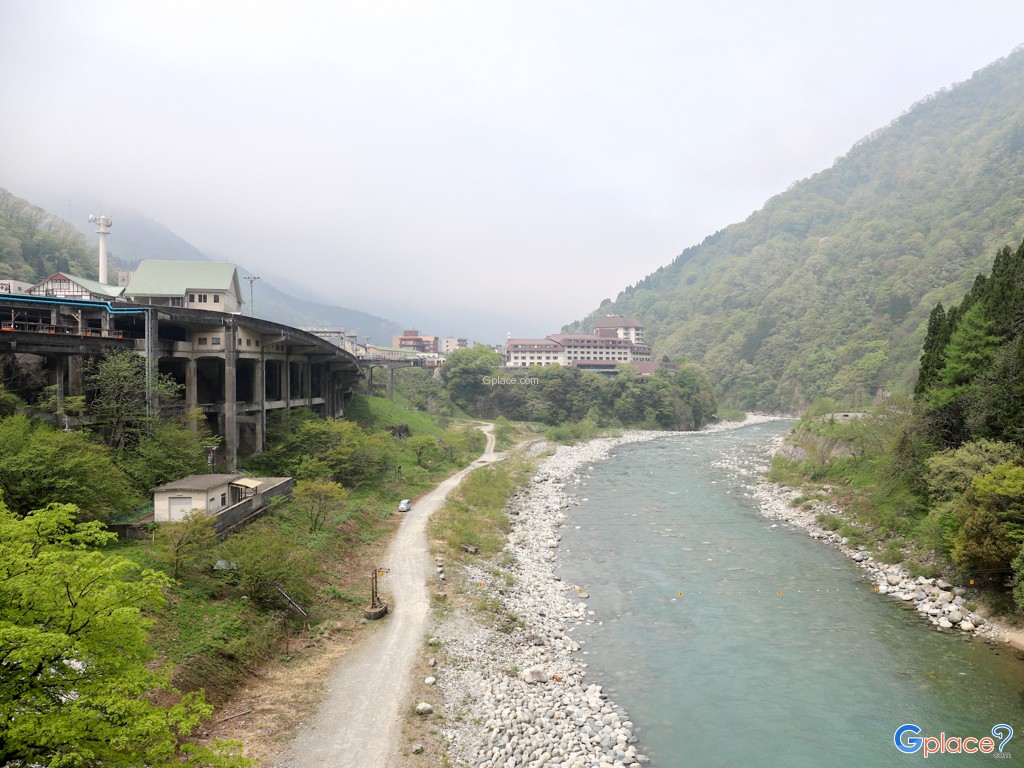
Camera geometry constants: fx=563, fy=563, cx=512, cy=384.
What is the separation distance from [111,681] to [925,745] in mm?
16799

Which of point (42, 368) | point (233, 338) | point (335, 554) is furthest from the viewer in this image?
point (233, 338)

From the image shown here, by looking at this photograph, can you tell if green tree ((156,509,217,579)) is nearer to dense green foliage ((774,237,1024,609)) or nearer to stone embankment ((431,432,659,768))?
stone embankment ((431,432,659,768))

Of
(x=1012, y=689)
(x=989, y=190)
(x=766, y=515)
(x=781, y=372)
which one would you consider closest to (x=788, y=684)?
(x=1012, y=689)

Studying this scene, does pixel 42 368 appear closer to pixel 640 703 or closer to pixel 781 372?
pixel 640 703

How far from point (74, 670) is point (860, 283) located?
129 m

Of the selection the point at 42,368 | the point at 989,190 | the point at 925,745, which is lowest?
the point at 925,745

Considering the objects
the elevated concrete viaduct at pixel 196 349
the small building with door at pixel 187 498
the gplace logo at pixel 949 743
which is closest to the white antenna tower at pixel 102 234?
the elevated concrete viaduct at pixel 196 349

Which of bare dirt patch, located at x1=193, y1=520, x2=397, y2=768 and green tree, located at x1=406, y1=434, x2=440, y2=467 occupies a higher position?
green tree, located at x1=406, y1=434, x2=440, y2=467

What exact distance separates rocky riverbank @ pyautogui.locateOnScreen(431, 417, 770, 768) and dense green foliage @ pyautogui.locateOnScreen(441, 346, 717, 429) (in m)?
60.7

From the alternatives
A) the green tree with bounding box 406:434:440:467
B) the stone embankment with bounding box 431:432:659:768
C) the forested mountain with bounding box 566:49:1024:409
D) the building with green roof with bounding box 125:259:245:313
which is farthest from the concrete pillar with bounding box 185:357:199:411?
the forested mountain with bounding box 566:49:1024:409

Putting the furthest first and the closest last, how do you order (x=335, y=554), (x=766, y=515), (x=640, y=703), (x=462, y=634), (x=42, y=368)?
(x=766, y=515), (x=42, y=368), (x=335, y=554), (x=462, y=634), (x=640, y=703)

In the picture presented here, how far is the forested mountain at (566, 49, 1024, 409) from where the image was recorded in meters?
88.2

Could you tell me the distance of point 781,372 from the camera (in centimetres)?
10869

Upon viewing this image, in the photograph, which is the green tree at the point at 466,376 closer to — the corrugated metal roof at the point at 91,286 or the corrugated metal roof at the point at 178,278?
the corrugated metal roof at the point at 178,278
